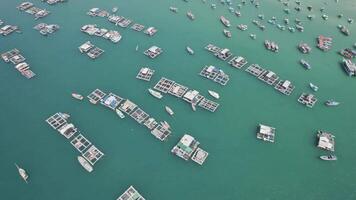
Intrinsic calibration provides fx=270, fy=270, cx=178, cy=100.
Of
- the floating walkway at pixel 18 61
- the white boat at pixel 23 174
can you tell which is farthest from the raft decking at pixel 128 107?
the floating walkway at pixel 18 61

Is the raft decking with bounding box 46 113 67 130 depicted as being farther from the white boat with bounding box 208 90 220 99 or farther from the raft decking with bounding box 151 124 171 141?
the white boat with bounding box 208 90 220 99

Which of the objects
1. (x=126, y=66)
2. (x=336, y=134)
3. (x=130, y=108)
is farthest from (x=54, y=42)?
(x=336, y=134)

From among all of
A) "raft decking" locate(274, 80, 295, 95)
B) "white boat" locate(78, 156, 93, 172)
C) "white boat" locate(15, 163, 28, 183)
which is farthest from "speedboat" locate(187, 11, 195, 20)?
"white boat" locate(15, 163, 28, 183)

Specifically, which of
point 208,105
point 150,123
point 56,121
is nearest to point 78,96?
point 56,121

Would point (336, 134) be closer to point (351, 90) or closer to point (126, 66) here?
point (351, 90)

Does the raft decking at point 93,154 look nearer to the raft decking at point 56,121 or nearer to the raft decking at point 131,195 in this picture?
the raft decking at point 131,195

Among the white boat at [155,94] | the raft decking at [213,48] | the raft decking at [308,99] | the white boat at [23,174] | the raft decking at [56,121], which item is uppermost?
the raft decking at [308,99]

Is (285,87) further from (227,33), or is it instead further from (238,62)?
(227,33)

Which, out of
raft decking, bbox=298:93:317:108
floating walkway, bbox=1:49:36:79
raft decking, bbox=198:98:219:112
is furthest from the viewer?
floating walkway, bbox=1:49:36:79
